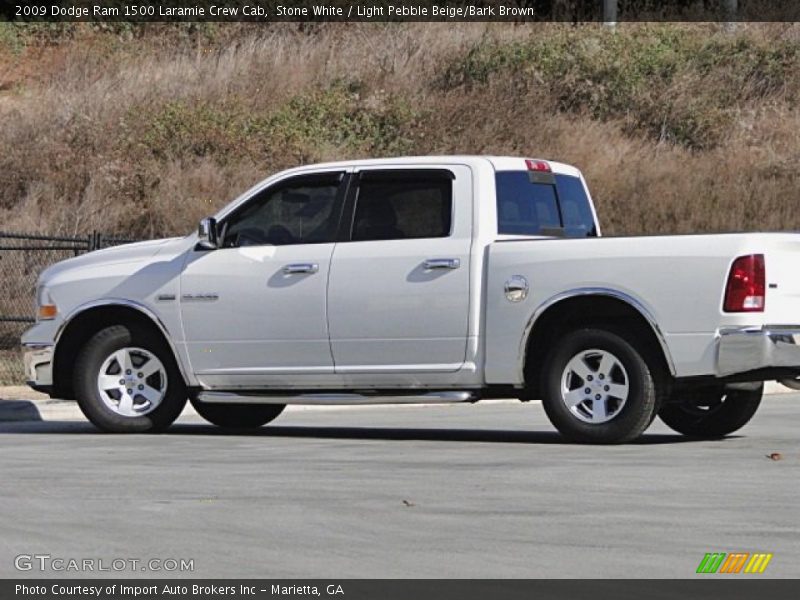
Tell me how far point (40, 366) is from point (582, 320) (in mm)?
4382

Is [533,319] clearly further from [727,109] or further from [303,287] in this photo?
[727,109]

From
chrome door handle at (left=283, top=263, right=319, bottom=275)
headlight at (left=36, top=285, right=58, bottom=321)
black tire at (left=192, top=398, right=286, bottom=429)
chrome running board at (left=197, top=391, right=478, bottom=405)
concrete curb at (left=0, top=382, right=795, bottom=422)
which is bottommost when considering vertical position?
concrete curb at (left=0, top=382, right=795, bottom=422)

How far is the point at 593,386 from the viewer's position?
43.9 feet

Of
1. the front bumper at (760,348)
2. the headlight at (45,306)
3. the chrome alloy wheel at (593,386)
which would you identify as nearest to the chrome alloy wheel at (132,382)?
the headlight at (45,306)

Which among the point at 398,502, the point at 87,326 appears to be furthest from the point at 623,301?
the point at 87,326

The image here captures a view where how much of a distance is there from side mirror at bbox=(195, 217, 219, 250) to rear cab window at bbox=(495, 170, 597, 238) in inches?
85.3

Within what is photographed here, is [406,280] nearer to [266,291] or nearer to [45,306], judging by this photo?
[266,291]

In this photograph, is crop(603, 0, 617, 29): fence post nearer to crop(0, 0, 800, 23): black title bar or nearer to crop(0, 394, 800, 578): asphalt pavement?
crop(0, 0, 800, 23): black title bar

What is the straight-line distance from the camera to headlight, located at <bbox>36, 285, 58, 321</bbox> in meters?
15.0

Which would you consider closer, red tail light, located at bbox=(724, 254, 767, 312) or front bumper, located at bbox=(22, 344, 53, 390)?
red tail light, located at bbox=(724, 254, 767, 312)

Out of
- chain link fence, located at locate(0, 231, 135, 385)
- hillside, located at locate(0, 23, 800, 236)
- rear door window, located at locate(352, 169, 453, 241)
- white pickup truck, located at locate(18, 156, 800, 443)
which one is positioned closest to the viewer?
white pickup truck, located at locate(18, 156, 800, 443)

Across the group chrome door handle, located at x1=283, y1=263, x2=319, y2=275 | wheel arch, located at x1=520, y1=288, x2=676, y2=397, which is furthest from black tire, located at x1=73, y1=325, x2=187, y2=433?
wheel arch, located at x1=520, y1=288, x2=676, y2=397

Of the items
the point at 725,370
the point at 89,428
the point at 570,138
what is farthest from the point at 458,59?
the point at 725,370

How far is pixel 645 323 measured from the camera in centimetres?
1327
